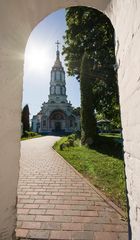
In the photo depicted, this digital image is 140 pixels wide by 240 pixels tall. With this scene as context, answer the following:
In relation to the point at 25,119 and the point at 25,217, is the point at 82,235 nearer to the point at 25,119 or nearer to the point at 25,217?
the point at 25,217

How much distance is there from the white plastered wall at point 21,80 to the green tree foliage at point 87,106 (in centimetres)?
1437

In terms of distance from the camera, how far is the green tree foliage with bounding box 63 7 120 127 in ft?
36.8

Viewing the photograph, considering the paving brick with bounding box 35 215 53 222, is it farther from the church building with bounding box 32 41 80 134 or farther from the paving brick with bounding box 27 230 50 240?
the church building with bounding box 32 41 80 134

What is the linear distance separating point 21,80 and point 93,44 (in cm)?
1092

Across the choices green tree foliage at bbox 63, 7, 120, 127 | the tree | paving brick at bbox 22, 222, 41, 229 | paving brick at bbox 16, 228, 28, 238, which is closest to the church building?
the tree

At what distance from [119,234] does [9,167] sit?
2.11 metres

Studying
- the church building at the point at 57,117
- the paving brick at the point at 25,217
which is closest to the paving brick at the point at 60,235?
the paving brick at the point at 25,217

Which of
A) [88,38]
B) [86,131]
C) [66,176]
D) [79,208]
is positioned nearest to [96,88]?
[86,131]

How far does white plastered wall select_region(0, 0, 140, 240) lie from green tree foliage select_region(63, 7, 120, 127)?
28.9 ft

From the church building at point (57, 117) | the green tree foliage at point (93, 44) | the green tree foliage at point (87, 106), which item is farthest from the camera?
the church building at point (57, 117)

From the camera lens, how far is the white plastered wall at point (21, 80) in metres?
1.91

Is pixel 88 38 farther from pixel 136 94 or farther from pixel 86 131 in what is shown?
pixel 136 94

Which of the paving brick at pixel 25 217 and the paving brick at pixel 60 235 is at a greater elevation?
the paving brick at pixel 25 217

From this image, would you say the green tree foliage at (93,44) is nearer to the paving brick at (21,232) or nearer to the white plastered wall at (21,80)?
the white plastered wall at (21,80)
